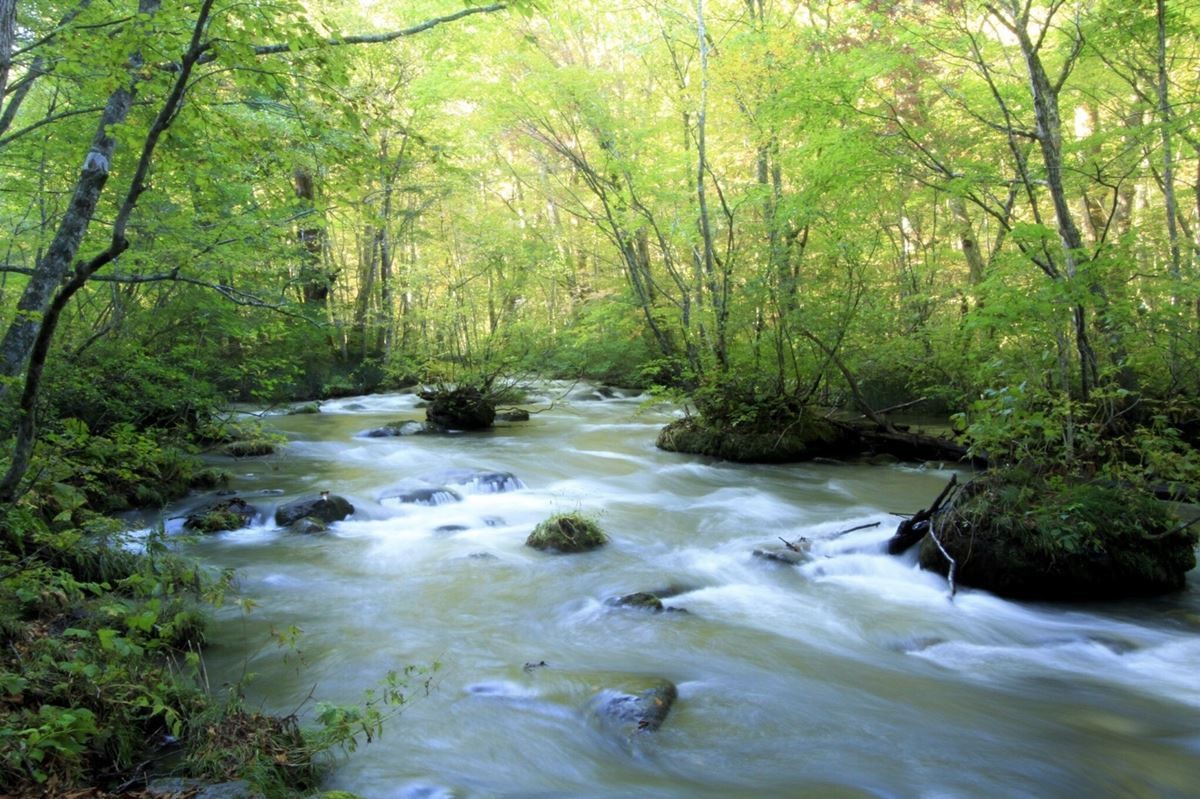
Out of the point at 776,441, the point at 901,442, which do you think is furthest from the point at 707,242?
the point at 901,442

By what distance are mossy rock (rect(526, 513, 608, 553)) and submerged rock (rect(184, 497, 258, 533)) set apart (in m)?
3.48

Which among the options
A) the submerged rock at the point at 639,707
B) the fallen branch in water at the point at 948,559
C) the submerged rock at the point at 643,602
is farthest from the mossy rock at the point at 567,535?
the fallen branch in water at the point at 948,559

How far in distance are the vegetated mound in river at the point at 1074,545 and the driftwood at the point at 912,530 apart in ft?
1.69

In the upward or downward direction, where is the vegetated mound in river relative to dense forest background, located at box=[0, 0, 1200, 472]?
downward

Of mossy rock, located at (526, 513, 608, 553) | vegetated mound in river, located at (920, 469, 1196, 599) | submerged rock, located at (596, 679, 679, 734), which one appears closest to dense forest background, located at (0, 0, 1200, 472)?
vegetated mound in river, located at (920, 469, 1196, 599)

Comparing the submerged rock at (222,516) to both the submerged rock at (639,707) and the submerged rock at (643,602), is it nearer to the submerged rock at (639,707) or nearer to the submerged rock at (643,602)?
the submerged rock at (643,602)

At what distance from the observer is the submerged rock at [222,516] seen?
8.07m

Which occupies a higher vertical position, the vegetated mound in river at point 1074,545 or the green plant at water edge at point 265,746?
the vegetated mound in river at point 1074,545

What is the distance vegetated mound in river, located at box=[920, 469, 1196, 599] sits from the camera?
240 inches

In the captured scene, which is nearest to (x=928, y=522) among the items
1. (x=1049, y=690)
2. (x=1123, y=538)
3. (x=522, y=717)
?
(x=1123, y=538)

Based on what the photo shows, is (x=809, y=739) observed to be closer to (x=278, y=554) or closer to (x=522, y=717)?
(x=522, y=717)

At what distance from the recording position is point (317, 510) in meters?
8.73

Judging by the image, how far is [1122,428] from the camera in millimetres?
8211

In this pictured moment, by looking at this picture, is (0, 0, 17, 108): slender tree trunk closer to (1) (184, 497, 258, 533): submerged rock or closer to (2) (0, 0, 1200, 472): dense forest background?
(2) (0, 0, 1200, 472): dense forest background
